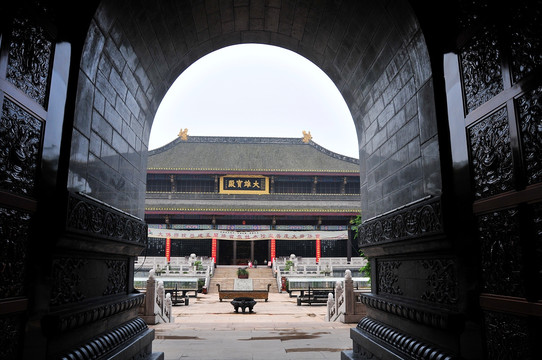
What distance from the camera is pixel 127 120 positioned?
528 centimetres

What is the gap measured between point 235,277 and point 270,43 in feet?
71.5

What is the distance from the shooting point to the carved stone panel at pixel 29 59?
2.79m

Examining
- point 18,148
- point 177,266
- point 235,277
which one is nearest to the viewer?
point 18,148

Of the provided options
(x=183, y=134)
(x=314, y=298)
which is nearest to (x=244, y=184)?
(x=183, y=134)

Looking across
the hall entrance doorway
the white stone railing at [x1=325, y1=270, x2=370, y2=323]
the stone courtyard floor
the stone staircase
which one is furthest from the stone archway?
the hall entrance doorway

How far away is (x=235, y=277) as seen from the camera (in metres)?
26.8

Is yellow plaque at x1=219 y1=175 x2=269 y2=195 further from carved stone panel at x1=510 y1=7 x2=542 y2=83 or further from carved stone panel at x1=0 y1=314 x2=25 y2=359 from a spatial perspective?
carved stone panel at x1=510 y1=7 x2=542 y2=83

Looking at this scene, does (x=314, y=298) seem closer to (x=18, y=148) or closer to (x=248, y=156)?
(x=18, y=148)

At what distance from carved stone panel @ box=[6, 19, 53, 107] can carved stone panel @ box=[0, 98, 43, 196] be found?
0.20 meters

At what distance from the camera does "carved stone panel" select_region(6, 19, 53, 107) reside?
2787 mm

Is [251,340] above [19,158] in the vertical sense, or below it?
below

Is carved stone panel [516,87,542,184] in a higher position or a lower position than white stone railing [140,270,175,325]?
higher

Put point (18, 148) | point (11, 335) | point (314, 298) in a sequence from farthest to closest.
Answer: point (314, 298), point (18, 148), point (11, 335)

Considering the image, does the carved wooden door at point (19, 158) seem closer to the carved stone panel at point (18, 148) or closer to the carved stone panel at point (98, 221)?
the carved stone panel at point (18, 148)
